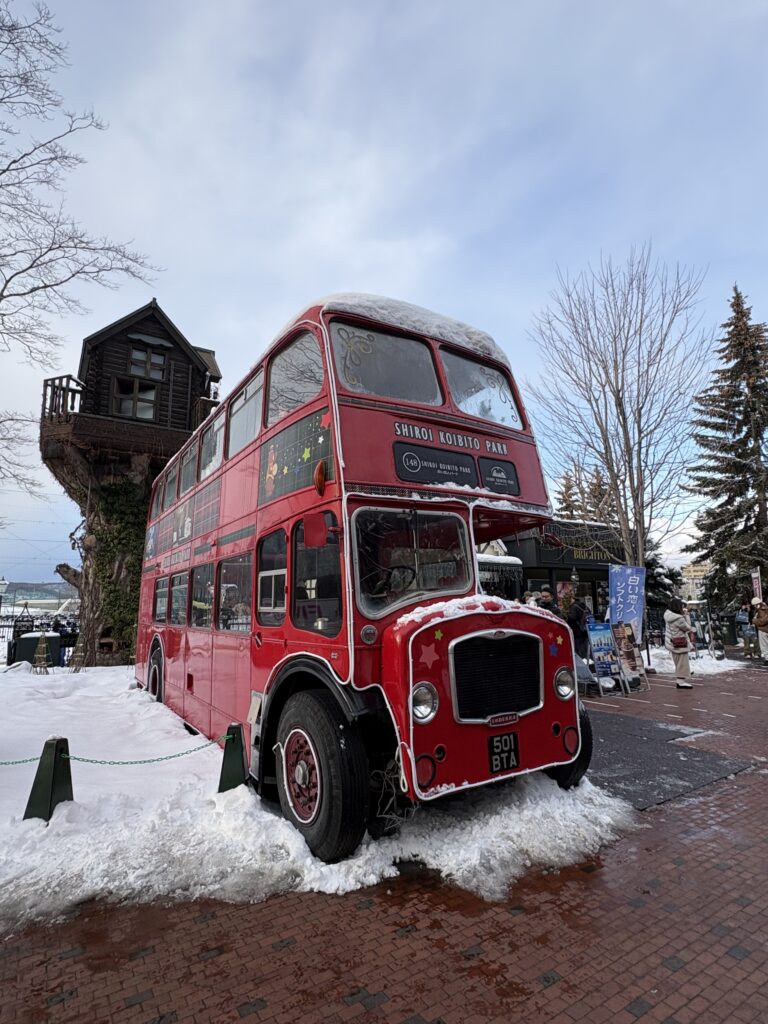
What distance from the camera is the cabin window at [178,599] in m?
8.22

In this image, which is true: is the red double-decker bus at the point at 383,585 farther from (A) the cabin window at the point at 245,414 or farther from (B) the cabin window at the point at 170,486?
(B) the cabin window at the point at 170,486

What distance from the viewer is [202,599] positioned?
284 inches

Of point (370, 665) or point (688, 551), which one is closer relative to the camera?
point (370, 665)

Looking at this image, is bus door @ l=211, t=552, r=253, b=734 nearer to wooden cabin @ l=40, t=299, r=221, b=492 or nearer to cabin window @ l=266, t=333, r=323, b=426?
cabin window @ l=266, t=333, r=323, b=426

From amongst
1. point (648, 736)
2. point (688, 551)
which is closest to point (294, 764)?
point (648, 736)

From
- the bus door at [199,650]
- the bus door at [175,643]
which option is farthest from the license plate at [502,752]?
the bus door at [175,643]

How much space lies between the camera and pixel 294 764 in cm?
426

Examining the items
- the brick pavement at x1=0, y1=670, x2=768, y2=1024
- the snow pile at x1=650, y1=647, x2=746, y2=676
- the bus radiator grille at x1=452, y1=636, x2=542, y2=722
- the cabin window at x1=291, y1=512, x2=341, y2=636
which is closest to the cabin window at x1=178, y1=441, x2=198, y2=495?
the cabin window at x1=291, y1=512, x2=341, y2=636

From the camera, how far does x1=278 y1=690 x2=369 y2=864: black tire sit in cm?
362

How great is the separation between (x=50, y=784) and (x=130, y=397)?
18.9m

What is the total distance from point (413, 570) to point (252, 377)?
3.20 meters

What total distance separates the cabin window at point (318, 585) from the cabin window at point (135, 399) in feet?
59.2

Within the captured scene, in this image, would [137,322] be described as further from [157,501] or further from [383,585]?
[383,585]

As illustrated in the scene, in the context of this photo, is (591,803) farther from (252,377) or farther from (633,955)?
(252,377)
